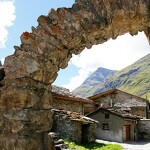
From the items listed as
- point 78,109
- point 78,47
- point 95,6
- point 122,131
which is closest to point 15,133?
point 78,47

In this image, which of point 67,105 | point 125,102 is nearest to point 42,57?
point 67,105

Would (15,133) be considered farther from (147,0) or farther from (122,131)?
(122,131)

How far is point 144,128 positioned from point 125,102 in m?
6.71

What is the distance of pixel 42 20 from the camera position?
17.1 ft

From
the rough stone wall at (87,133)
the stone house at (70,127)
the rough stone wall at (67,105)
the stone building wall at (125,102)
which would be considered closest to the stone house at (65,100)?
the rough stone wall at (67,105)

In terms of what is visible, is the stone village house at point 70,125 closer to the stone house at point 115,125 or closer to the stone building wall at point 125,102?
the stone house at point 115,125

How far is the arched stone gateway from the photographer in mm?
5000

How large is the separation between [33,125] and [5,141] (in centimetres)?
63

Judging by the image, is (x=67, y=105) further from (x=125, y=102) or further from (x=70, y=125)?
(x=125, y=102)

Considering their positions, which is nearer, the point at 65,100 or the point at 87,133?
the point at 87,133

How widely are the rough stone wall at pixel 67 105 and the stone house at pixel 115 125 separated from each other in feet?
11.0


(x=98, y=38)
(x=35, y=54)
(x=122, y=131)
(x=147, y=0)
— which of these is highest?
(x=147, y=0)

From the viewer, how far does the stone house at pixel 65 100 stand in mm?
21906

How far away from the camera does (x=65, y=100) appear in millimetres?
23578
